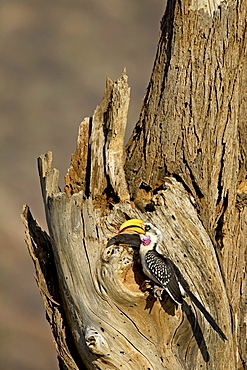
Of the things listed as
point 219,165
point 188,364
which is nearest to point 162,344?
point 188,364

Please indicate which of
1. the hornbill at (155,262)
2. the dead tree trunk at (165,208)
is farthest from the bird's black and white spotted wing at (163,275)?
the dead tree trunk at (165,208)

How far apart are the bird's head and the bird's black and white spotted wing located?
3.0 inches

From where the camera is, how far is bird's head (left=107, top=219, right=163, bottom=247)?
3.25 metres

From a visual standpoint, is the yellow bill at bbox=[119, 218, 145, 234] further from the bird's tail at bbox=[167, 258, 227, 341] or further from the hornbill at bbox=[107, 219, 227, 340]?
the bird's tail at bbox=[167, 258, 227, 341]

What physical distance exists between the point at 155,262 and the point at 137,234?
266 millimetres

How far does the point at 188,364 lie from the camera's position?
334 centimetres

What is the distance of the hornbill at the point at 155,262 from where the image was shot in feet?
10.3

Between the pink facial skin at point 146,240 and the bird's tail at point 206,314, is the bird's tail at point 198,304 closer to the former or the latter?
the bird's tail at point 206,314

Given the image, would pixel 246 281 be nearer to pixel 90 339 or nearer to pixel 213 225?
pixel 213 225

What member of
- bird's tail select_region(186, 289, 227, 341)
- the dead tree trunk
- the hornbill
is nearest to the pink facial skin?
the hornbill

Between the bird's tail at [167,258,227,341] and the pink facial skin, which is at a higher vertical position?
the pink facial skin

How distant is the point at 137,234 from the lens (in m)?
3.40

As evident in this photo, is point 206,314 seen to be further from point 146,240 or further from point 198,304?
point 146,240

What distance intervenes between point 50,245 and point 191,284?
0.82m
